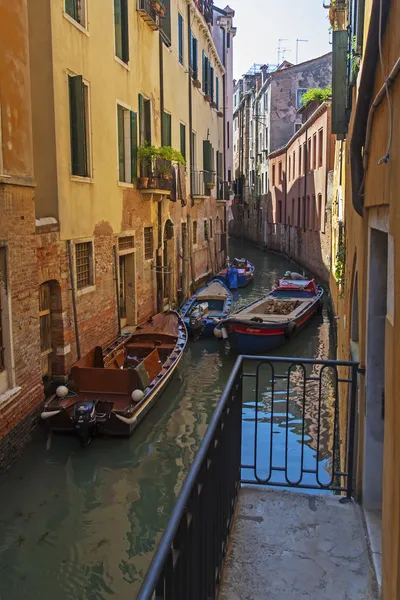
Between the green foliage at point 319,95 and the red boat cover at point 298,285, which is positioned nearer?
the red boat cover at point 298,285

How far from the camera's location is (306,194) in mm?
29891

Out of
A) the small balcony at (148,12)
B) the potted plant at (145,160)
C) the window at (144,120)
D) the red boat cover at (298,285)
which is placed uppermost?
the small balcony at (148,12)

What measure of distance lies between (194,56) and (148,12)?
763 centimetres

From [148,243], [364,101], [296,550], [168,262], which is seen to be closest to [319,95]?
[168,262]

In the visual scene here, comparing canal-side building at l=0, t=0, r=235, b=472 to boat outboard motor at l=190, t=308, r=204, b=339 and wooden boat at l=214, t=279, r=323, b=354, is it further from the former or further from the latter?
wooden boat at l=214, t=279, r=323, b=354

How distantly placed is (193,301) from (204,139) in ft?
30.2

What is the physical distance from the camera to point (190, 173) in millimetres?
21641

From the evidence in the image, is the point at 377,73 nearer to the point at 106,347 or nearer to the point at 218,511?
the point at 218,511

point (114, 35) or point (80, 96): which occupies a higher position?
point (114, 35)

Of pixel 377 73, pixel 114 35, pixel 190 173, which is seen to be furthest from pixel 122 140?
pixel 377 73

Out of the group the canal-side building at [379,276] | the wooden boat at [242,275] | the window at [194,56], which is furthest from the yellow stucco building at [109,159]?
the canal-side building at [379,276]

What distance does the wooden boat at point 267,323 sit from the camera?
14.6 m

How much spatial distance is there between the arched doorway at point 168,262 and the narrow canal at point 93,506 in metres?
6.87

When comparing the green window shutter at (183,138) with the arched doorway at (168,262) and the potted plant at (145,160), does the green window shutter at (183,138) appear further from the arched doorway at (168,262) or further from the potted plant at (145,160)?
the potted plant at (145,160)
